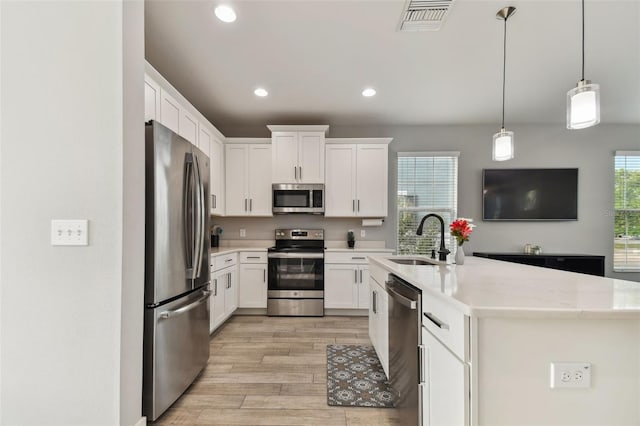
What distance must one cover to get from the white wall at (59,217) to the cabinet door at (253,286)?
230 cm

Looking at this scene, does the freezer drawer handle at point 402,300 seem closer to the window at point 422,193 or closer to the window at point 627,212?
the window at point 422,193

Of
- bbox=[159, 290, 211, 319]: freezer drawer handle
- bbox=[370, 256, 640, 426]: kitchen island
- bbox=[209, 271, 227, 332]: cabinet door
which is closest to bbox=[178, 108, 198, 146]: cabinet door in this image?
bbox=[209, 271, 227, 332]: cabinet door

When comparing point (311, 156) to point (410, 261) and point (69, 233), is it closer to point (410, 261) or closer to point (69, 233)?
point (410, 261)

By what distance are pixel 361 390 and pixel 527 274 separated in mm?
1383

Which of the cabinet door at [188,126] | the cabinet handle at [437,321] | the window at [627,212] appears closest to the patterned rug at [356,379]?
the cabinet handle at [437,321]

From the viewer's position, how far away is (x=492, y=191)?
4152 millimetres

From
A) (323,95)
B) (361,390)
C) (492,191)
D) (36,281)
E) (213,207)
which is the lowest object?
(361,390)

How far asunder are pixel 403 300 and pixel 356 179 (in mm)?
2635

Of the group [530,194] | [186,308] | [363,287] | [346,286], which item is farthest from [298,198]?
[530,194]

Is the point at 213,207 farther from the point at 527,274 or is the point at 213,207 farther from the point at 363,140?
the point at 527,274

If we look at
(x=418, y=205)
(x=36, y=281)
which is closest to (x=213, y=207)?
(x=36, y=281)

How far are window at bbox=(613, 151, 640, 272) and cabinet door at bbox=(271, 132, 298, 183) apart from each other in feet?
16.2

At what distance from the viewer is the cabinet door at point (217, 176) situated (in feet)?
11.6

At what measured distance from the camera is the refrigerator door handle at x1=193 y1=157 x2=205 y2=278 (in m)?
1.97
